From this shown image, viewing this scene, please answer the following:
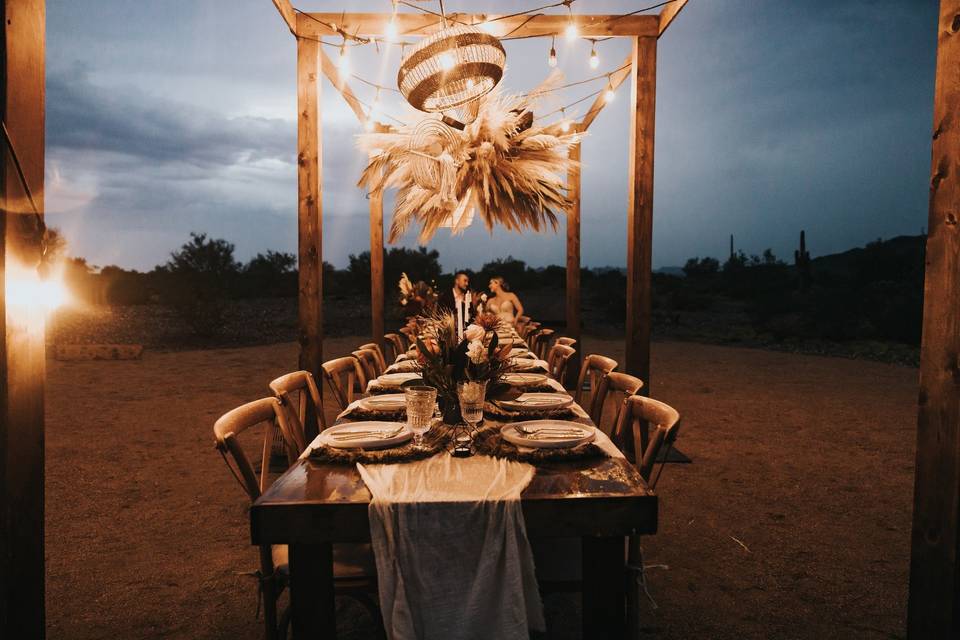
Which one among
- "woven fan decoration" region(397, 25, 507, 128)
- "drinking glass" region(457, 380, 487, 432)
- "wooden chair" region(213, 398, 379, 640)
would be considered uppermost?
"woven fan decoration" region(397, 25, 507, 128)

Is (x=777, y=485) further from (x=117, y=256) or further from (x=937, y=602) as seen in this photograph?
(x=117, y=256)

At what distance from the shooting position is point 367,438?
174 cm

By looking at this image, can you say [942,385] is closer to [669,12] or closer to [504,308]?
[669,12]

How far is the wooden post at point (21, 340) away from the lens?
1397 mm

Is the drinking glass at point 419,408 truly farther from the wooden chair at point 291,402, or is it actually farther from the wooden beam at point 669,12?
the wooden beam at point 669,12

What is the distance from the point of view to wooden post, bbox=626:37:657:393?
149 inches

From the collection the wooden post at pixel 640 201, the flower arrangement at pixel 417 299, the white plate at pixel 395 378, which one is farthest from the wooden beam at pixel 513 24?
the white plate at pixel 395 378

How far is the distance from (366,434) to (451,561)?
23.3 inches

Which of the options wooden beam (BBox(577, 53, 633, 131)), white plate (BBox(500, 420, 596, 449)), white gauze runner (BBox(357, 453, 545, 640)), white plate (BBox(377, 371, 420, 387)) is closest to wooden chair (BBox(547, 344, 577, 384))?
white plate (BBox(377, 371, 420, 387))

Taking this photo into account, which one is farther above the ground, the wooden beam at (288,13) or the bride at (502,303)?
the wooden beam at (288,13)

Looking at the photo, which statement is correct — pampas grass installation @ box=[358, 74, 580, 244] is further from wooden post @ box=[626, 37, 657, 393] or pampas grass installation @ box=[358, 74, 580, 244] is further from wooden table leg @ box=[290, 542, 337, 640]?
wooden table leg @ box=[290, 542, 337, 640]

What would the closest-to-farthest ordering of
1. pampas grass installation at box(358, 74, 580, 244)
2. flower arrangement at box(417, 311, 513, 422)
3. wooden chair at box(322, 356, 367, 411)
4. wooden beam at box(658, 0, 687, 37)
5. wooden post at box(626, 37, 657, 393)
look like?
flower arrangement at box(417, 311, 513, 422) → wooden chair at box(322, 356, 367, 411) → wooden beam at box(658, 0, 687, 37) → wooden post at box(626, 37, 657, 393) → pampas grass installation at box(358, 74, 580, 244)

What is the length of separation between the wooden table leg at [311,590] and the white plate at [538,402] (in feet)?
3.00

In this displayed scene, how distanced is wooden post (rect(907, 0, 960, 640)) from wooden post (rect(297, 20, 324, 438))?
2943mm
